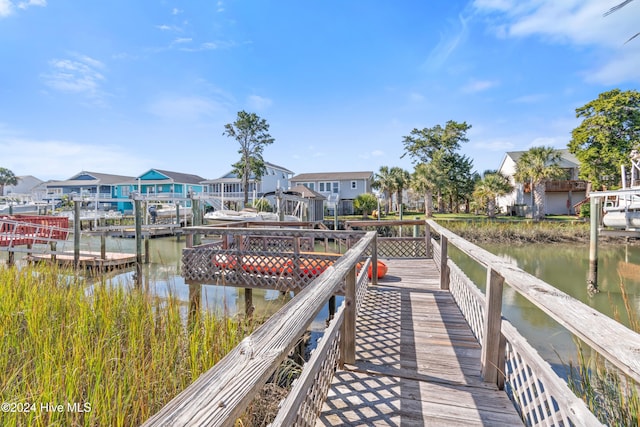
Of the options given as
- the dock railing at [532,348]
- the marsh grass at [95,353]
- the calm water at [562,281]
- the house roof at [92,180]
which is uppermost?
the house roof at [92,180]

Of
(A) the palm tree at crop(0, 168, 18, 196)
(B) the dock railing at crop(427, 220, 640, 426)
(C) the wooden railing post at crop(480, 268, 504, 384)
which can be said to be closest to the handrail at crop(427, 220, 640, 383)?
(B) the dock railing at crop(427, 220, 640, 426)

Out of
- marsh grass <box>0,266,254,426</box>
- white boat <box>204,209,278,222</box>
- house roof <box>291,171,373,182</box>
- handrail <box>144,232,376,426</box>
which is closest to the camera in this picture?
handrail <box>144,232,376,426</box>

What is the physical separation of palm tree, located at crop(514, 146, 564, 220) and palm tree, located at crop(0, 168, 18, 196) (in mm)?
72581

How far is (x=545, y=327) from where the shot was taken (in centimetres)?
652

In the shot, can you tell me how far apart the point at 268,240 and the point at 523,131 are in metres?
36.2

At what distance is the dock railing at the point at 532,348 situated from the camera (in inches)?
33.9

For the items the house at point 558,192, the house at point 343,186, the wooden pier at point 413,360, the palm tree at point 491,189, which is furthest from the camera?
the house at point 343,186

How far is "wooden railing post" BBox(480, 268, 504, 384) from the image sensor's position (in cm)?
226

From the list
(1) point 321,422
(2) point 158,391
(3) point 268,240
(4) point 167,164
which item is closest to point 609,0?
(1) point 321,422

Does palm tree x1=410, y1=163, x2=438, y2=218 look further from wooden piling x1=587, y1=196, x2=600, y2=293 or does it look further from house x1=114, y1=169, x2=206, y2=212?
house x1=114, y1=169, x2=206, y2=212

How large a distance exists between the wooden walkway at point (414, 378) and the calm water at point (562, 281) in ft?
4.19

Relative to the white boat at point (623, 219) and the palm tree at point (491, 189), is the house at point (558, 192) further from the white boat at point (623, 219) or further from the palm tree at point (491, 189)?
the white boat at point (623, 219)

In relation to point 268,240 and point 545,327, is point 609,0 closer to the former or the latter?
point 545,327

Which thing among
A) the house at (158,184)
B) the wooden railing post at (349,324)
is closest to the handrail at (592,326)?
the wooden railing post at (349,324)
